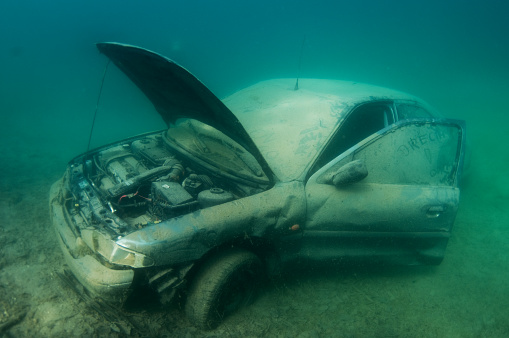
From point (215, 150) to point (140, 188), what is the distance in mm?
777

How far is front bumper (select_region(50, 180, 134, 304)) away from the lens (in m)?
1.67

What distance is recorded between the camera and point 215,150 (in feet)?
8.96

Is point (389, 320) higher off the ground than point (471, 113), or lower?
lower

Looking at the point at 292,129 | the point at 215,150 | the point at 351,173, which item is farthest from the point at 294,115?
the point at 351,173

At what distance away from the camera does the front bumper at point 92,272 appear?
167cm

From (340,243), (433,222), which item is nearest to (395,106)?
(433,222)

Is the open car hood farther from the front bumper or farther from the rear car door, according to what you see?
the front bumper

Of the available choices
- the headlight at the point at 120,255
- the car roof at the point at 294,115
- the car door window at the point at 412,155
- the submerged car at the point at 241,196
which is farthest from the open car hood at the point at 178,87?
the headlight at the point at 120,255

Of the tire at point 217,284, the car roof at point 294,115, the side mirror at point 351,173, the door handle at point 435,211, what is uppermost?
the car roof at point 294,115

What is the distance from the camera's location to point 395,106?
329cm

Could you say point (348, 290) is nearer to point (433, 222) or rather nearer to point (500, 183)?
point (433, 222)

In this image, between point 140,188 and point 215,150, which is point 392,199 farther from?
point 140,188

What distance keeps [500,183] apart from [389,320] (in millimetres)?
5166

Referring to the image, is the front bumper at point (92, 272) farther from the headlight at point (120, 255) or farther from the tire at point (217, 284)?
the tire at point (217, 284)
